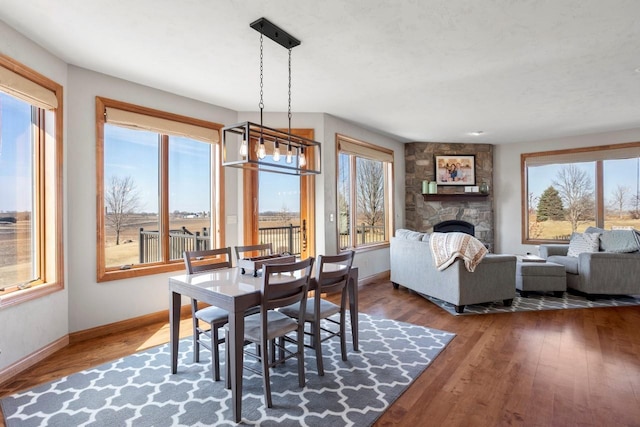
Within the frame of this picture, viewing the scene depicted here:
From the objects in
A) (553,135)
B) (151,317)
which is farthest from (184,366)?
(553,135)

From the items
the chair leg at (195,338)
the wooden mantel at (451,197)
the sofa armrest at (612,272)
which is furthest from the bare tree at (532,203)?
the chair leg at (195,338)

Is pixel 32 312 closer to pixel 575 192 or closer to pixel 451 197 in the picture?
pixel 451 197

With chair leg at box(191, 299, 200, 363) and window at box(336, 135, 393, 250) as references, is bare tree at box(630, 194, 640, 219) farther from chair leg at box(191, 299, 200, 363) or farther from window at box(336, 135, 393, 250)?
chair leg at box(191, 299, 200, 363)

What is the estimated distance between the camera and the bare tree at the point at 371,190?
6.07m

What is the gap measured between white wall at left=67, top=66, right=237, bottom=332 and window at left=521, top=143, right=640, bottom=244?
7080 millimetres

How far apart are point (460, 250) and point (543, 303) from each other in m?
1.57

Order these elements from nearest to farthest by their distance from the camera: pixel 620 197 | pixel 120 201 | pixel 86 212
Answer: pixel 86 212, pixel 120 201, pixel 620 197

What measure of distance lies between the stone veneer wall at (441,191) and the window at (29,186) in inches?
227

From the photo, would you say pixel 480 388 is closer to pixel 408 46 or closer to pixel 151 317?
pixel 408 46

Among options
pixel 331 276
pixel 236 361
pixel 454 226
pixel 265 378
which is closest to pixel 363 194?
pixel 454 226

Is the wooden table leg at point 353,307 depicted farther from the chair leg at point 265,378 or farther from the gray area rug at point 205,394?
the chair leg at point 265,378

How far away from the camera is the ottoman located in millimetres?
4789

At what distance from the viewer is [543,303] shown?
453 cm

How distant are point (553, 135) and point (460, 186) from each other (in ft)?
6.05
